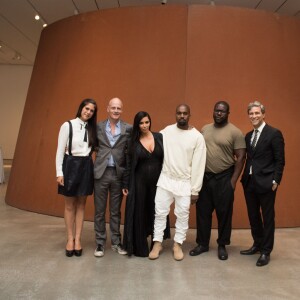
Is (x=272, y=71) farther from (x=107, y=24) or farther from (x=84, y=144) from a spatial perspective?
(x=84, y=144)

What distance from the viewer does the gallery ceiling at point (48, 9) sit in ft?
21.2

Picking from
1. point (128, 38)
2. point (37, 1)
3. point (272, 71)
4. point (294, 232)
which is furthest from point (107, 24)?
point (294, 232)

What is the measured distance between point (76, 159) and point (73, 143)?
14 cm

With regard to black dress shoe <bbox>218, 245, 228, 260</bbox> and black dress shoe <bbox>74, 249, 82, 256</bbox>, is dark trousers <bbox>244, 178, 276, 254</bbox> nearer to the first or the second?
black dress shoe <bbox>218, 245, 228, 260</bbox>

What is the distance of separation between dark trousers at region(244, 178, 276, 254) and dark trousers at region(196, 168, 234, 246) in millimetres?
175

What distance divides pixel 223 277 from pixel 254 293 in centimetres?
33

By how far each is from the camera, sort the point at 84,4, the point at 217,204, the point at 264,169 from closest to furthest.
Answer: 1. the point at 264,169
2. the point at 217,204
3. the point at 84,4

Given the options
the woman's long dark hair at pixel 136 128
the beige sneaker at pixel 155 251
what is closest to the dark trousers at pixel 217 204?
the beige sneaker at pixel 155 251

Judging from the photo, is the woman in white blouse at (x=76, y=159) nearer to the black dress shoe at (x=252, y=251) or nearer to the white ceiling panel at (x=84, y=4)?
the black dress shoe at (x=252, y=251)

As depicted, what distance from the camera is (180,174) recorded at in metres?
3.11

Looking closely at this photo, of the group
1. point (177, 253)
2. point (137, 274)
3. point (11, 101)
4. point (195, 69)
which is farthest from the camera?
point (11, 101)

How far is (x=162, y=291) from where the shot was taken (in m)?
2.45

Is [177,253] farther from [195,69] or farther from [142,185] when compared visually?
[195,69]

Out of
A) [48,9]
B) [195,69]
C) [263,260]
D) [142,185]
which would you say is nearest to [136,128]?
[142,185]
